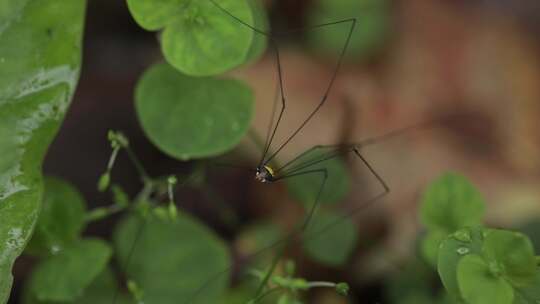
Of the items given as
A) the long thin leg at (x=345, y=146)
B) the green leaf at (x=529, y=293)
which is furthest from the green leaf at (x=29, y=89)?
the green leaf at (x=529, y=293)

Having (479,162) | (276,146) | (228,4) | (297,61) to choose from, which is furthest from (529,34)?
(228,4)

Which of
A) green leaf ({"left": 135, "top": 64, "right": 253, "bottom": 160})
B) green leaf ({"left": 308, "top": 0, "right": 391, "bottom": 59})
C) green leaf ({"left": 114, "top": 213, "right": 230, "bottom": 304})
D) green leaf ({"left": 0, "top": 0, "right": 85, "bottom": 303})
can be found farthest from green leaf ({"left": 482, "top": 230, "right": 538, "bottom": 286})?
green leaf ({"left": 308, "top": 0, "right": 391, "bottom": 59})

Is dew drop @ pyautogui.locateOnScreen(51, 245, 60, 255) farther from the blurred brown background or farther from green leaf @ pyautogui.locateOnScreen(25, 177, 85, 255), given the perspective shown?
the blurred brown background

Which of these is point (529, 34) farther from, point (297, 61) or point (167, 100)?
point (167, 100)

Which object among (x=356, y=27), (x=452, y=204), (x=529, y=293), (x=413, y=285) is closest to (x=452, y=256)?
(x=529, y=293)

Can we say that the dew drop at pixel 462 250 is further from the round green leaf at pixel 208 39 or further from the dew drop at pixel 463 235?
the round green leaf at pixel 208 39
